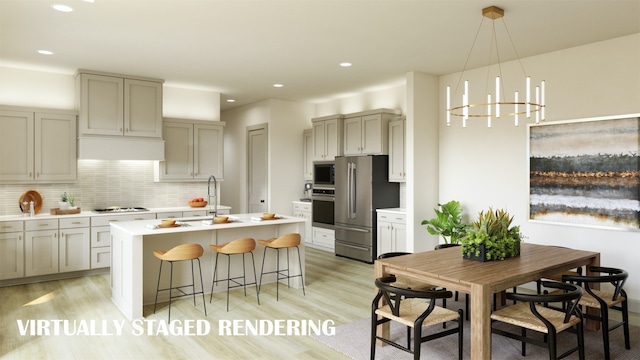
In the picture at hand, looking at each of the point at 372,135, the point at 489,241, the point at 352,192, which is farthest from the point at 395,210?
the point at 489,241

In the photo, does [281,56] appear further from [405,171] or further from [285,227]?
[405,171]

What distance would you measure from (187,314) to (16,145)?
3.31 meters

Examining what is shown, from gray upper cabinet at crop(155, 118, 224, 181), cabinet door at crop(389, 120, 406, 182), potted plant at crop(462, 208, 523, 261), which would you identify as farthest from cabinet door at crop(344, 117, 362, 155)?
potted plant at crop(462, 208, 523, 261)

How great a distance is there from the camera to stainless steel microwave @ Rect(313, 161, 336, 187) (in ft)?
25.5

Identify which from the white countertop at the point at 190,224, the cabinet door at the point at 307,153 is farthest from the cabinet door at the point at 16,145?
the cabinet door at the point at 307,153

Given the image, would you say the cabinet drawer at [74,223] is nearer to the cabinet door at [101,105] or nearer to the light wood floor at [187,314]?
the light wood floor at [187,314]

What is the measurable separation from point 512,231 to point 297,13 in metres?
2.66

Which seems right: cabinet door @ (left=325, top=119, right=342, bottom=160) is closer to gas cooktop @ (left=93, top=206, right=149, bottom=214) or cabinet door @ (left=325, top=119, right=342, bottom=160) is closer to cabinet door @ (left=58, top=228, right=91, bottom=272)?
gas cooktop @ (left=93, top=206, right=149, bottom=214)

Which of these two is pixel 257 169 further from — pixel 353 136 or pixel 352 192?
pixel 352 192

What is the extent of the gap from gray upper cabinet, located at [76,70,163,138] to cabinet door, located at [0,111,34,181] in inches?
24.5

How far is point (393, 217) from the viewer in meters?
6.55

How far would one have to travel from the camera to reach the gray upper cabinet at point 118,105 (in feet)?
19.4

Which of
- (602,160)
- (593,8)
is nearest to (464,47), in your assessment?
(593,8)

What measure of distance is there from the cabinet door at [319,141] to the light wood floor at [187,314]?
2287 mm
